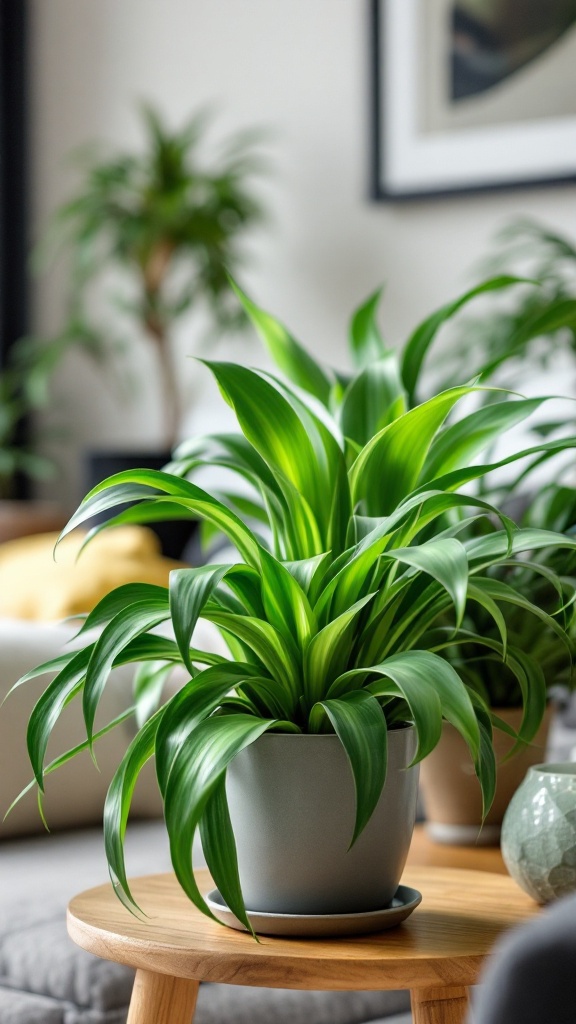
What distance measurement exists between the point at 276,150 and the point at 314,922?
2.75m

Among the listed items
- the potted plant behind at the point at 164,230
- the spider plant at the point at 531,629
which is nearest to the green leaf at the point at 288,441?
the spider plant at the point at 531,629

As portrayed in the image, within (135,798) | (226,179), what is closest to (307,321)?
(226,179)

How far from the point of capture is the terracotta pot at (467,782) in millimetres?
1189

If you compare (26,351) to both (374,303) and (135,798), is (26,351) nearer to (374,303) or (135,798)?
(135,798)

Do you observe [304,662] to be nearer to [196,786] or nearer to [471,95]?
[196,786]

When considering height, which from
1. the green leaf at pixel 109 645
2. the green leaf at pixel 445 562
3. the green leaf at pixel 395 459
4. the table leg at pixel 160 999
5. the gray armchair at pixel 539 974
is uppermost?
the green leaf at pixel 395 459

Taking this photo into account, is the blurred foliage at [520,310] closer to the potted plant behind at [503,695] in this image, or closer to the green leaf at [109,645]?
the potted plant behind at [503,695]

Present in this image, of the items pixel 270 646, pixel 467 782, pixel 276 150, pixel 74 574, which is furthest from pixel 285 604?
pixel 276 150

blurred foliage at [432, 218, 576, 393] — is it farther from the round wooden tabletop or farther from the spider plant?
the round wooden tabletop

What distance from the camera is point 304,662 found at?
2.59 ft

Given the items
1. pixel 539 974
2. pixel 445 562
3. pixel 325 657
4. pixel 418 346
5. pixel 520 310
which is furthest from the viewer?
pixel 520 310

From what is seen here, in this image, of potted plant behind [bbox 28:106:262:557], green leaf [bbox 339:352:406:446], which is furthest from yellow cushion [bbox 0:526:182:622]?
green leaf [bbox 339:352:406:446]

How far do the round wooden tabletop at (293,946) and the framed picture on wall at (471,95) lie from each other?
2.24 metres

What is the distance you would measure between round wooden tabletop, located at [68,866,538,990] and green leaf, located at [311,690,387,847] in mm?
69
